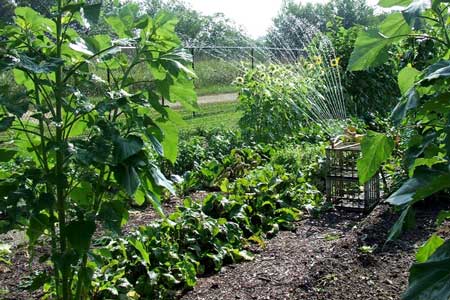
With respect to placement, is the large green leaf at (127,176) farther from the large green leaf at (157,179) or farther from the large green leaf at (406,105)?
the large green leaf at (406,105)

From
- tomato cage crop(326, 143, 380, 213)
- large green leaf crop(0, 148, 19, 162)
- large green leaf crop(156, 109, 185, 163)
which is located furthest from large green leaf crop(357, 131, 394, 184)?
tomato cage crop(326, 143, 380, 213)

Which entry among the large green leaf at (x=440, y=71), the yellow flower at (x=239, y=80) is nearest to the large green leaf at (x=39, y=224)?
the large green leaf at (x=440, y=71)

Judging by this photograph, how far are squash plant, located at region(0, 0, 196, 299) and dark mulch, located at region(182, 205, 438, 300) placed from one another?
1.17 metres

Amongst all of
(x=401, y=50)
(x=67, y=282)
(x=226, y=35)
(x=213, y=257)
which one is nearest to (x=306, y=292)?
(x=213, y=257)

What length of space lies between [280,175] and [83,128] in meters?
3.31

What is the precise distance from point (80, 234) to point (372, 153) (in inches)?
40.7

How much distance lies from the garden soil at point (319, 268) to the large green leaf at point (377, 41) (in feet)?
5.12

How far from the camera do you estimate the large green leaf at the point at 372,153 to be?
1.99m

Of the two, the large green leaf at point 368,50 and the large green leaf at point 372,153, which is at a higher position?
the large green leaf at point 368,50

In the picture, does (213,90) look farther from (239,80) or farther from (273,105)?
(273,105)

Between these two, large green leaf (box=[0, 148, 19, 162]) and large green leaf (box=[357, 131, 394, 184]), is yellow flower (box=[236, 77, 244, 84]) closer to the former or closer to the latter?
large green leaf (box=[0, 148, 19, 162])

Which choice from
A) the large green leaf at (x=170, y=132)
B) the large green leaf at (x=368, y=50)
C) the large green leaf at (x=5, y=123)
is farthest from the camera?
the large green leaf at (x=170, y=132)

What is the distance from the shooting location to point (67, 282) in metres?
2.43

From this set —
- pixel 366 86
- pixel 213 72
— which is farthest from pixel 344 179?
pixel 213 72
